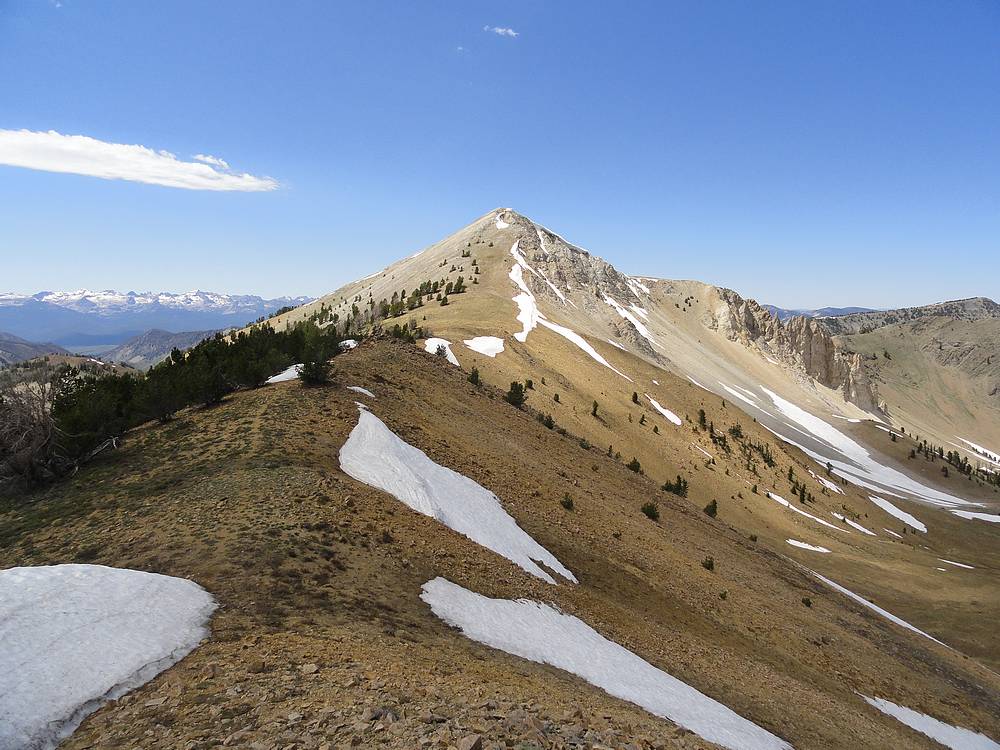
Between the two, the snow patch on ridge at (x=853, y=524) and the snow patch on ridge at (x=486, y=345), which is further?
the snow patch on ridge at (x=853, y=524)

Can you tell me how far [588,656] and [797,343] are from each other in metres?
148

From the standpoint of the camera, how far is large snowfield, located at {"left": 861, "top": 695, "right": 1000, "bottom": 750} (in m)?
16.7

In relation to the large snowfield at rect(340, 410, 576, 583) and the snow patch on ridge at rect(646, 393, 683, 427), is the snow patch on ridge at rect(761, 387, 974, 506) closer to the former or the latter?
the snow patch on ridge at rect(646, 393, 683, 427)

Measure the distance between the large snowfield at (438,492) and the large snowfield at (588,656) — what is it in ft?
8.50

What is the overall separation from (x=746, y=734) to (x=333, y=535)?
9.60m

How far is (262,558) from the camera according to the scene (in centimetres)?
1034

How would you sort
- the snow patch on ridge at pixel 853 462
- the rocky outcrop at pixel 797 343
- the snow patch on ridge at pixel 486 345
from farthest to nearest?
the rocky outcrop at pixel 797 343, the snow patch on ridge at pixel 853 462, the snow patch on ridge at pixel 486 345

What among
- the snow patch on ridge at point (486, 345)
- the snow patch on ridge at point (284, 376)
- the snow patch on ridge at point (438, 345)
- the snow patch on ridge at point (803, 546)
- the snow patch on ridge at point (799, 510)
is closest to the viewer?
the snow patch on ridge at point (284, 376)

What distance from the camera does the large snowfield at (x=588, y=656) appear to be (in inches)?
414

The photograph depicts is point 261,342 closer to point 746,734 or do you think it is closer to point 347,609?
point 347,609

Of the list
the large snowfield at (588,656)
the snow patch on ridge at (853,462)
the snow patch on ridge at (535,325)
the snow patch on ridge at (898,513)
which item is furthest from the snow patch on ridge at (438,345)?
the snow patch on ridge at (898,513)

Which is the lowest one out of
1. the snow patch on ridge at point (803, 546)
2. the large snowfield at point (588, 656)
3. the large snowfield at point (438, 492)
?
the snow patch on ridge at point (803, 546)

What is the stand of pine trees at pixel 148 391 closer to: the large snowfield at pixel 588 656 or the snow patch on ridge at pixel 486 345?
the large snowfield at pixel 588 656

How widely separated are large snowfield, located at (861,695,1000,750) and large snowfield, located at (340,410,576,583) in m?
11.1
